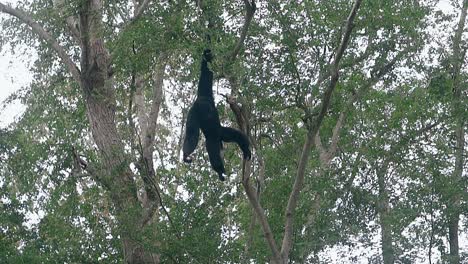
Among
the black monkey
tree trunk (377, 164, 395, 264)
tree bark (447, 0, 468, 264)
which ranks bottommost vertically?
the black monkey

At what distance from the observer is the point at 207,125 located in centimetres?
1052

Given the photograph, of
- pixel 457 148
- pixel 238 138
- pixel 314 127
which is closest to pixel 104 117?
pixel 238 138

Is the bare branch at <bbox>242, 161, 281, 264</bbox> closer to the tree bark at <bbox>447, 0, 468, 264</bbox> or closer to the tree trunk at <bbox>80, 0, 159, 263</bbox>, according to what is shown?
the tree trunk at <bbox>80, 0, 159, 263</bbox>

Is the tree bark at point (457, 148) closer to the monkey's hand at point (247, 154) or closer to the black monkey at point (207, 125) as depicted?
the black monkey at point (207, 125)

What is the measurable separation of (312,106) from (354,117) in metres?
2.27

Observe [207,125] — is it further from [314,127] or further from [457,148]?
[457,148]

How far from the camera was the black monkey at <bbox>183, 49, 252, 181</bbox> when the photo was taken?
10.4 m

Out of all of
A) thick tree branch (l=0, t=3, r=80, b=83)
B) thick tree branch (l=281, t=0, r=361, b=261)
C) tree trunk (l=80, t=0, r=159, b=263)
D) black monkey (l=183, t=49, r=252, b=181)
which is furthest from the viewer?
thick tree branch (l=0, t=3, r=80, b=83)

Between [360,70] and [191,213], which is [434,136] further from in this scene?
[191,213]

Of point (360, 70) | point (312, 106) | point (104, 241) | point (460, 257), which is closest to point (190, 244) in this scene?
point (104, 241)

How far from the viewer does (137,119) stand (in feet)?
56.7

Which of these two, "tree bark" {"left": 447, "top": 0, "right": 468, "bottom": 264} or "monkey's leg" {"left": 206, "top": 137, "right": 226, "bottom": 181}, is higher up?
"tree bark" {"left": 447, "top": 0, "right": 468, "bottom": 264}

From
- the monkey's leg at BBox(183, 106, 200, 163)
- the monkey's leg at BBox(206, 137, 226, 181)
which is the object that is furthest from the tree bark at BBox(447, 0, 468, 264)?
the monkey's leg at BBox(183, 106, 200, 163)

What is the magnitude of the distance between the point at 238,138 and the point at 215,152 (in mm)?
390
